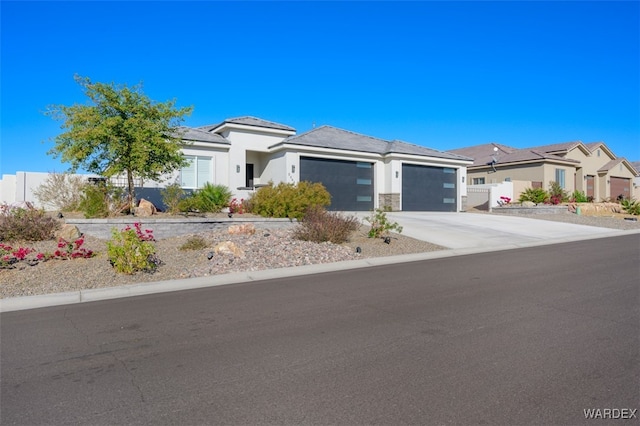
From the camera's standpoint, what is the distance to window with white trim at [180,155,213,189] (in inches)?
872

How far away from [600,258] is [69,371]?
13189 mm

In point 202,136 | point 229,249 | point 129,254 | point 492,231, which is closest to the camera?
point 129,254

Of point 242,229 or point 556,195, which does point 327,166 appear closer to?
point 242,229

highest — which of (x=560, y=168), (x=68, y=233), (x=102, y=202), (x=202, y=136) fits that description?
(x=202, y=136)

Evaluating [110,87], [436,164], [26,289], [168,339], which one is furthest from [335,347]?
[436,164]

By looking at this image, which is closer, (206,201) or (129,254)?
(129,254)

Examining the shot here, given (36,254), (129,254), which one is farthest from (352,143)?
(36,254)

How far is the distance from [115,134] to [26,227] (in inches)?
159

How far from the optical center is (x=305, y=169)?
2438 cm

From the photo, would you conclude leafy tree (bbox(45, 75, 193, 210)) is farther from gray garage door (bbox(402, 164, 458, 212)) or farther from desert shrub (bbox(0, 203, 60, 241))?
gray garage door (bbox(402, 164, 458, 212))

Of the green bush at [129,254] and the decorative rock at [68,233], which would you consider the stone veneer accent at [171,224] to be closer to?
the decorative rock at [68,233]

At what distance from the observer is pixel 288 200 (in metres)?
17.1

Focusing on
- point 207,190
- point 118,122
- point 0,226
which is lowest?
point 0,226

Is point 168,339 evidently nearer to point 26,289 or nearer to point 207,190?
point 26,289
